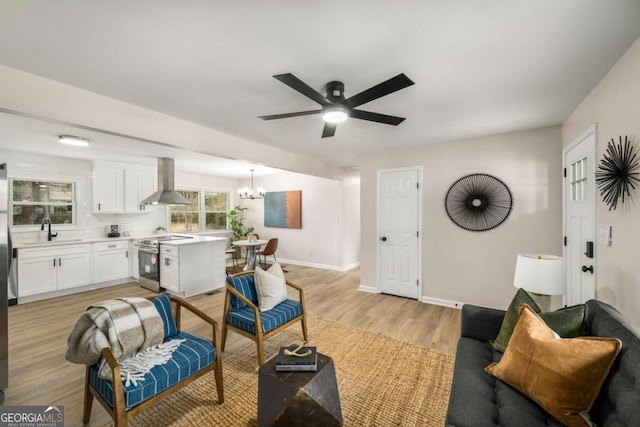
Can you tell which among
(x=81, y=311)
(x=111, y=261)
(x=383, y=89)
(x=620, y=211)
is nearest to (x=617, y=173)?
(x=620, y=211)

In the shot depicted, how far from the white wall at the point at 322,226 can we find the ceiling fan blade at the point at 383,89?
408 cm

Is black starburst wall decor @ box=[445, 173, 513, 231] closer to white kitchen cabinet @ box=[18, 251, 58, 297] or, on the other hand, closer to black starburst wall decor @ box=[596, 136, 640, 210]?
black starburst wall decor @ box=[596, 136, 640, 210]

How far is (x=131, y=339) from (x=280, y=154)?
10.4 feet

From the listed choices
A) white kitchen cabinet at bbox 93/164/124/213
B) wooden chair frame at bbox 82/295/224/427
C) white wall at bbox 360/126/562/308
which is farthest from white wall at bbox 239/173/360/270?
wooden chair frame at bbox 82/295/224/427

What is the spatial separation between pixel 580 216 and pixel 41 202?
24.3 feet

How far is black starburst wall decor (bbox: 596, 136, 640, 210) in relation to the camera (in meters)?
1.64

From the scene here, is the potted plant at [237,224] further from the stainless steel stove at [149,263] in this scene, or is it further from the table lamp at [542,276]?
the table lamp at [542,276]

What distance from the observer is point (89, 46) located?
1.63m

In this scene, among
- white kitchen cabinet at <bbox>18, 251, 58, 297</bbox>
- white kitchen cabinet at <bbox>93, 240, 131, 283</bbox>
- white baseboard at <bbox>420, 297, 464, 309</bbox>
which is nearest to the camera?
white baseboard at <bbox>420, 297, 464, 309</bbox>

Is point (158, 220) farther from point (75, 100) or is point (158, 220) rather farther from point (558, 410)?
point (558, 410)

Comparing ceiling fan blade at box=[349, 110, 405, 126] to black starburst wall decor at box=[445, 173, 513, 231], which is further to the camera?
black starburst wall decor at box=[445, 173, 513, 231]

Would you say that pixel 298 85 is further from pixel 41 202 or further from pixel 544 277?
pixel 41 202

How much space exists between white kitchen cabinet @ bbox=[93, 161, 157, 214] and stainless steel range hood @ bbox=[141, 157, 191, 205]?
2.84ft

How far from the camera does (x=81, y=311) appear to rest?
3732mm
